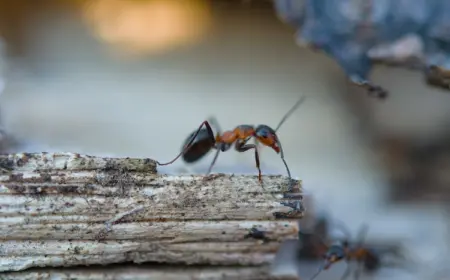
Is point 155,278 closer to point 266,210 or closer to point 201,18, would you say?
point 266,210

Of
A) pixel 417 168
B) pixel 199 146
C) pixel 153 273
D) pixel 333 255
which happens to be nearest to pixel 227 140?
pixel 199 146

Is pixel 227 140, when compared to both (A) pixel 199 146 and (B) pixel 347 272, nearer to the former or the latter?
(A) pixel 199 146

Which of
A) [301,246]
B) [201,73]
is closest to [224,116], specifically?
[201,73]

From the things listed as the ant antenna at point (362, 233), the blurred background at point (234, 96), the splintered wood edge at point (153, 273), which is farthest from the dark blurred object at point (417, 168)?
the splintered wood edge at point (153, 273)

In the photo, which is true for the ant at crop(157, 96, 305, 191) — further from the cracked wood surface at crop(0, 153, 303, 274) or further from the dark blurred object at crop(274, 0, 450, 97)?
the cracked wood surface at crop(0, 153, 303, 274)

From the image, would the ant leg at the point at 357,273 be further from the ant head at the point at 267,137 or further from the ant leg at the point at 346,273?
the ant head at the point at 267,137

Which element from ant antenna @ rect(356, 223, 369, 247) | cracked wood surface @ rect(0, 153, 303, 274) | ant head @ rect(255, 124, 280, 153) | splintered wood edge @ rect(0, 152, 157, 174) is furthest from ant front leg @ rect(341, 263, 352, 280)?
splintered wood edge @ rect(0, 152, 157, 174)
